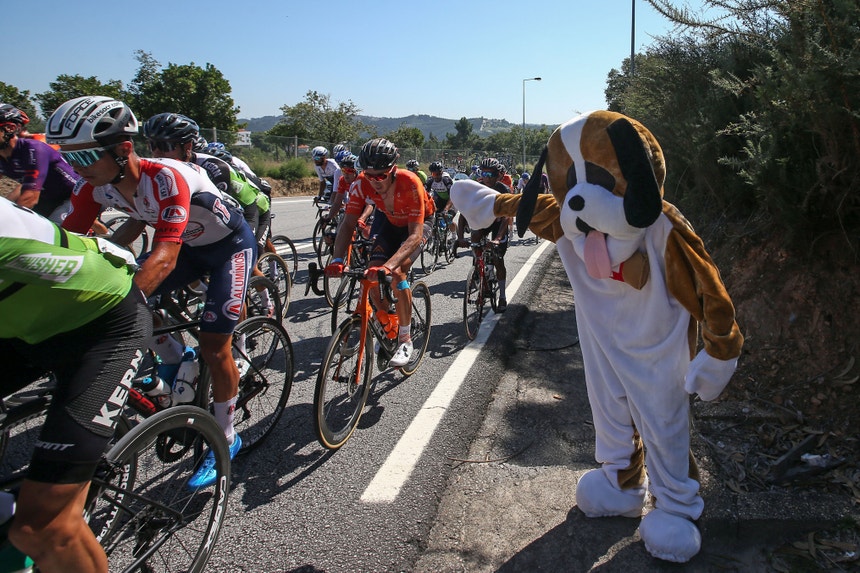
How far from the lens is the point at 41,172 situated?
18.0ft

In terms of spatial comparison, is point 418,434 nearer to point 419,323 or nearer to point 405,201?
point 419,323

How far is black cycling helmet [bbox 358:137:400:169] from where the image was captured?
4.44 m

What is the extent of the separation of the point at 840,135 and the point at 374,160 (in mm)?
3190

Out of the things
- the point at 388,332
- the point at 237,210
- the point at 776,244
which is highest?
the point at 237,210

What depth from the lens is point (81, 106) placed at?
255cm

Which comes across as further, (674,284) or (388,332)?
(388,332)

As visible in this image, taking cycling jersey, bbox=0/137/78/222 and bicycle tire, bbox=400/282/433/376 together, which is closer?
bicycle tire, bbox=400/282/433/376

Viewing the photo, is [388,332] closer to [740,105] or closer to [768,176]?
[768,176]

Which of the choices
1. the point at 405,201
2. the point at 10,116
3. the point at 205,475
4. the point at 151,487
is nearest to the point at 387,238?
the point at 405,201

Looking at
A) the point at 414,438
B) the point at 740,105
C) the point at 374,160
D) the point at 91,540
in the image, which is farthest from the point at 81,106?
the point at 740,105

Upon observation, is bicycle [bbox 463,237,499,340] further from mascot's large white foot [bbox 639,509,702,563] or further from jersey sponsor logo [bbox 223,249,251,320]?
mascot's large white foot [bbox 639,509,702,563]

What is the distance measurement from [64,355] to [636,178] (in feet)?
7.83

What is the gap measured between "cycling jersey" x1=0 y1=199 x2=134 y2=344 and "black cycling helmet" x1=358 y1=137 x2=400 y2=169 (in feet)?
8.47

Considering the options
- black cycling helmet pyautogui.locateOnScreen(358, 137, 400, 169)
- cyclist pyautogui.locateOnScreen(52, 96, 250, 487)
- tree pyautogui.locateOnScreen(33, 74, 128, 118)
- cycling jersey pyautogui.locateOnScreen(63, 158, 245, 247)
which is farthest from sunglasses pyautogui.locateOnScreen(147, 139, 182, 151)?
tree pyautogui.locateOnScreen(33, 74, 128, 118)
